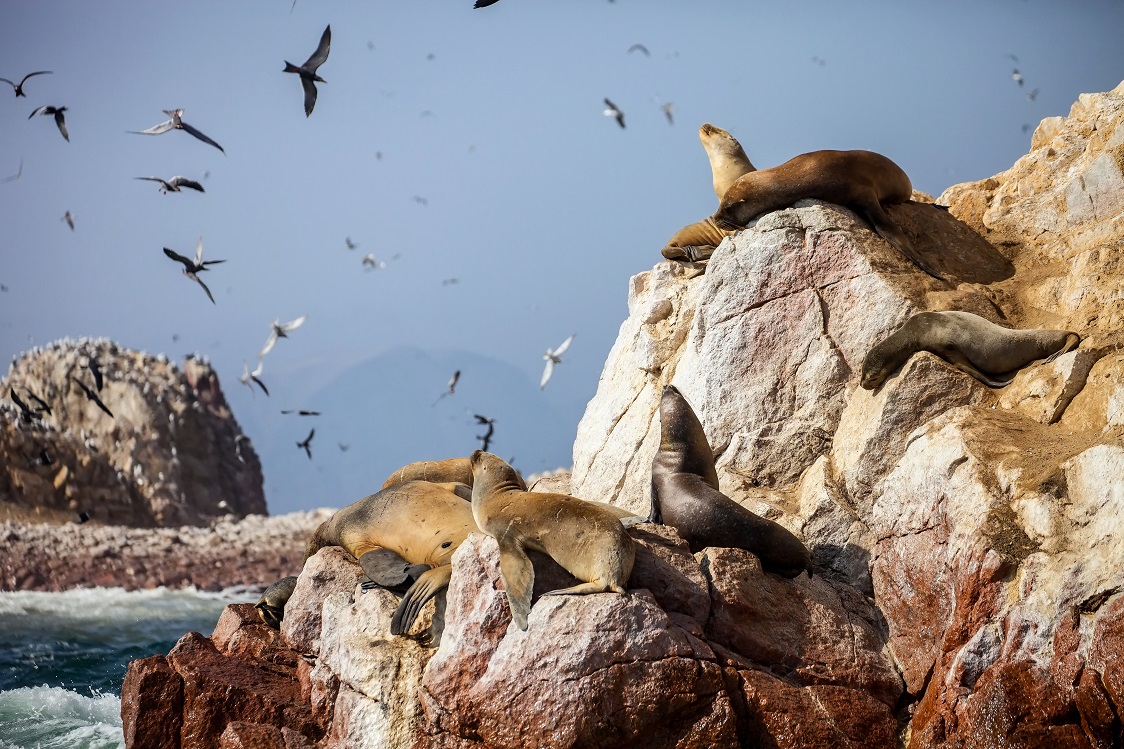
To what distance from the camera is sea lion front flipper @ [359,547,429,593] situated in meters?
7.93

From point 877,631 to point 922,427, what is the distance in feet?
5.36

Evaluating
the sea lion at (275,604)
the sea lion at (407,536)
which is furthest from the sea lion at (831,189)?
the sea lion at (275,604)

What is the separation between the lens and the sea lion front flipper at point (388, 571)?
26.0ft

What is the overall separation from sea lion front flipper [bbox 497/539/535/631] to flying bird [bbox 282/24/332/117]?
5215 mm

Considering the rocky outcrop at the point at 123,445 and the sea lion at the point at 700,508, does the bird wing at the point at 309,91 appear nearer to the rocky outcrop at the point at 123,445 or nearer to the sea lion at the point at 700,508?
the sea lion at the point at 700,508

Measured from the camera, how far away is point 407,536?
346 inches

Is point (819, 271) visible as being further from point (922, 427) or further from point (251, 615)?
point (251, 615)

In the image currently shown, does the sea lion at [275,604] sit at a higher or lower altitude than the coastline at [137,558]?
lower

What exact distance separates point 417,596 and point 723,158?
6665mm

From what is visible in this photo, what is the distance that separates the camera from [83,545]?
69.7 feet

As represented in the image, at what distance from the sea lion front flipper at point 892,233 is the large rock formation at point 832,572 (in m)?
0.15

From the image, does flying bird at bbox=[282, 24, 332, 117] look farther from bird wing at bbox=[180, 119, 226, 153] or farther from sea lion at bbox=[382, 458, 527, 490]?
sea lion at bbox=[382, 458, 527, 490]

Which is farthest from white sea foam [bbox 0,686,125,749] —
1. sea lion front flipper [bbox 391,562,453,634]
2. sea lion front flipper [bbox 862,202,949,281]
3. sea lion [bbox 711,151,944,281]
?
sea lion front flipper [bbox 862,202,949,281]

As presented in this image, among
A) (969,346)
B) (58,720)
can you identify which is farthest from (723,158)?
(58,720)
